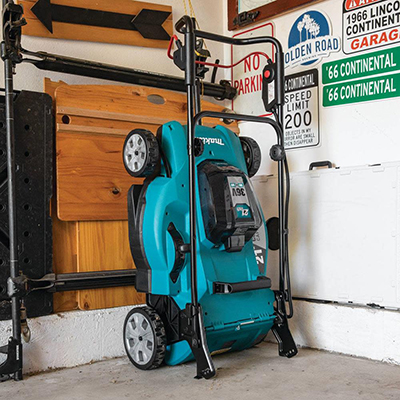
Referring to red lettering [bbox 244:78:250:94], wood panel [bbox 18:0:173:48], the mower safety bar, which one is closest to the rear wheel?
the mower safety bar

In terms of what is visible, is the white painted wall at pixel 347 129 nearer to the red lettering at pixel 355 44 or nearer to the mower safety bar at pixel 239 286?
the red lettering at pixel 355 44

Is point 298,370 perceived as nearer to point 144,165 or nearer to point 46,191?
point 144,165

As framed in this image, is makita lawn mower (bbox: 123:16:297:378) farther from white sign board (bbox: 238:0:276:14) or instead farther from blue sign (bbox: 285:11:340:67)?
white sign board (bbox: 238:0:276:14)

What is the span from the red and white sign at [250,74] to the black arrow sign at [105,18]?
1.84ft

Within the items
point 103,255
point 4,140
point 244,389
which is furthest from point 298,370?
point 4,140

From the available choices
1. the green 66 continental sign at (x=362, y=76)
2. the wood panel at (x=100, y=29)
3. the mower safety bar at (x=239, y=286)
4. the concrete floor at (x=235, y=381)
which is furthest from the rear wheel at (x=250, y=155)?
the concrete floor at (x=235, y=381)

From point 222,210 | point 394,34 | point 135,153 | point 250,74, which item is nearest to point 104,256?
point 135,153

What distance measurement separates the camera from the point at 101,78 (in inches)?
122

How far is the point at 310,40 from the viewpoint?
3223mm

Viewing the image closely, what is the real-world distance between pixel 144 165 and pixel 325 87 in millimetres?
1229

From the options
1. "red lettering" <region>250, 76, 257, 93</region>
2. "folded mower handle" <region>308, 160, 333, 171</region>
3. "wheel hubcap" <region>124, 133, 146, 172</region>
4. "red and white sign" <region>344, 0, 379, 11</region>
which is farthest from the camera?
"red lettering" <region>250, 76, 257, 93</region>

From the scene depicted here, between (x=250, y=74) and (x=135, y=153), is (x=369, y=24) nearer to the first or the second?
(x=250, y=74)

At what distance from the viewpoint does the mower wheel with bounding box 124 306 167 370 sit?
2.63m

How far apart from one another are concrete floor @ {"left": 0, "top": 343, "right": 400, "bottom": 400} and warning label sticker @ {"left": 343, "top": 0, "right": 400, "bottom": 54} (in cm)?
167
